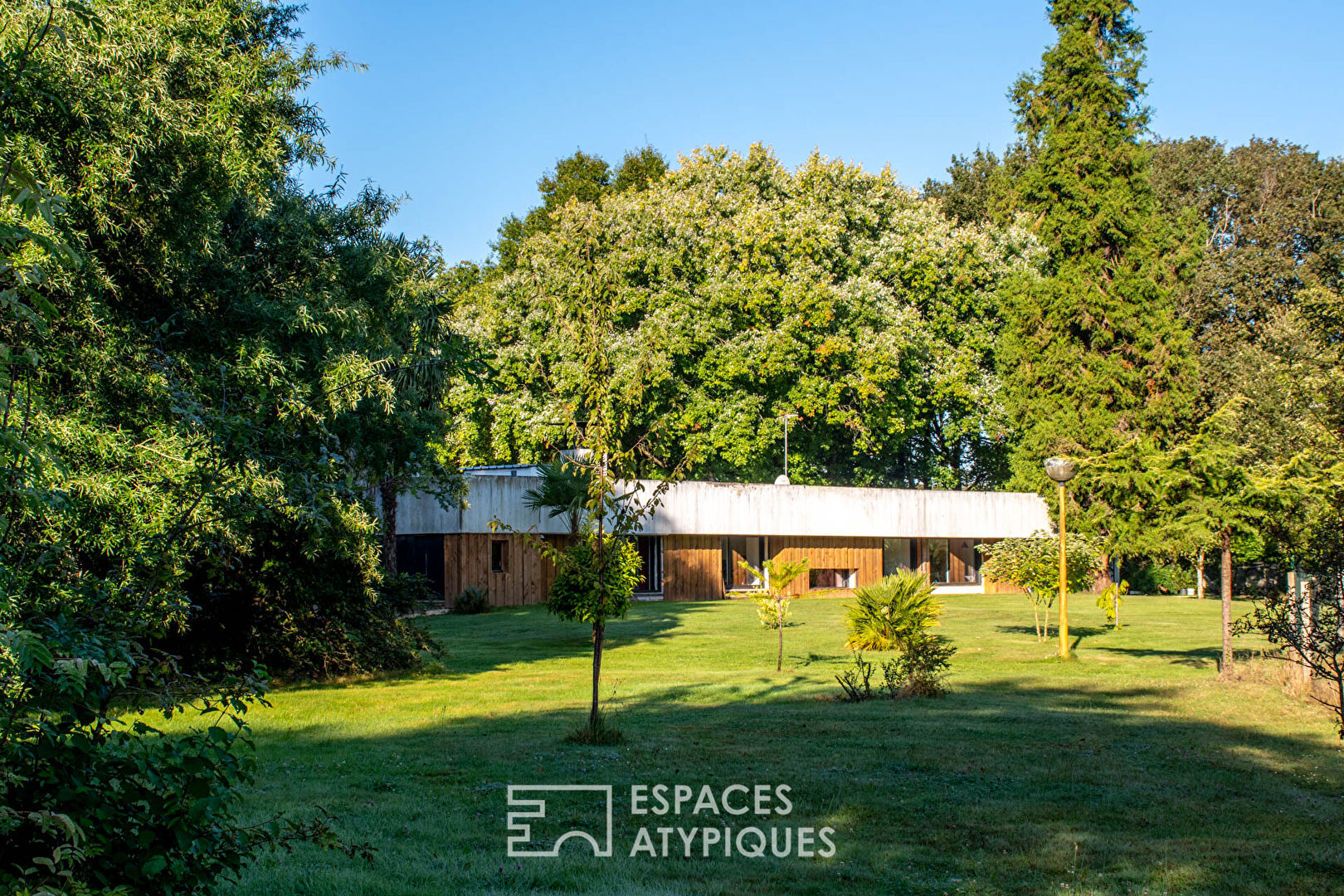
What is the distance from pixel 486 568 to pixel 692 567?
720cm

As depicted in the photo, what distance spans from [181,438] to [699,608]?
2181 centimetres

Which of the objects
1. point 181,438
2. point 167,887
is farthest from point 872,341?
point 167,887

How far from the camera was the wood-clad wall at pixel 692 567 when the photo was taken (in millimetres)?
36125

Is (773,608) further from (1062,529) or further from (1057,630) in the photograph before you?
(1057,630)

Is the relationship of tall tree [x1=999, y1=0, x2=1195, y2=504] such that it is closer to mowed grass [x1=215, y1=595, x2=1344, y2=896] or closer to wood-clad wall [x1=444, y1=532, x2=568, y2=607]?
wood-clad wall [x1=444, y1=532, x2=568, y2=607]

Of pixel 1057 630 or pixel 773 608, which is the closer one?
pixel 773 608

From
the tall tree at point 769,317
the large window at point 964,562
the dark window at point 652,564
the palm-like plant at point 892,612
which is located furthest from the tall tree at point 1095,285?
the palm-like plant at point 892,612

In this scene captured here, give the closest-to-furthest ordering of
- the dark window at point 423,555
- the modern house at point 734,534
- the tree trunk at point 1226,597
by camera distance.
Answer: the tree trunk at point 1226,597
the modern house at point 734,534
the dark window at point 423,555

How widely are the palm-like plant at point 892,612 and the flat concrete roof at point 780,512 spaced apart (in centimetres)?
1276

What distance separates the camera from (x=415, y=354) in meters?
15.6

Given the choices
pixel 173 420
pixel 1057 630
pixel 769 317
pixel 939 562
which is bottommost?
pixel 1057 630

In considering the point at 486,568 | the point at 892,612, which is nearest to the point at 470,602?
the point at 486,568

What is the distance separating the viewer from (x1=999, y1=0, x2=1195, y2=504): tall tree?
38.7m

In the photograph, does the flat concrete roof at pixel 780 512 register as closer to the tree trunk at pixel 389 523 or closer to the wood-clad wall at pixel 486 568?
the wood-clad wall at pixel 486 568
